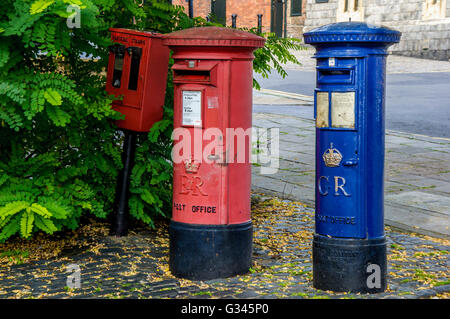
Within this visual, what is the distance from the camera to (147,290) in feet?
15.2

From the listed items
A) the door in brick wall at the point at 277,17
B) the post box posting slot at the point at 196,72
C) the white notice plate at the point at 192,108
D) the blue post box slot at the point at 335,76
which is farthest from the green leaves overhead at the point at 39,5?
the door in brick wall at the point at 277,17

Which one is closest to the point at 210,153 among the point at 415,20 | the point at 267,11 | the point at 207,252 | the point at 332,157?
the point at 207,252

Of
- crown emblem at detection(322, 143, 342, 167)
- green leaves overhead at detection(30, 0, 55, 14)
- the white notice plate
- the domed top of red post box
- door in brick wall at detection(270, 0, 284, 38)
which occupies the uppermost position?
door in brick wall at detection(270, 0, 284, 38)

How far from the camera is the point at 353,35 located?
441 cm

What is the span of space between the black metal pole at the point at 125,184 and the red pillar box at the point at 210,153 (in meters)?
0.88

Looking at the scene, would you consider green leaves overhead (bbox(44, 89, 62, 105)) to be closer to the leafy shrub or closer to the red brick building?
the leafy shrub

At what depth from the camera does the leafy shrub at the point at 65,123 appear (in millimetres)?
4949

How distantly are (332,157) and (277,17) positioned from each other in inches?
1245

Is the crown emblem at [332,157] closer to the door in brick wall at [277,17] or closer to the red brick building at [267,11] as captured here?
the red brick building at [267,11]

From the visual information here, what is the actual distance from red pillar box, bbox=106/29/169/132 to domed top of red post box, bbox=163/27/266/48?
68 centimetres

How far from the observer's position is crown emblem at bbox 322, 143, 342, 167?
4.56 meters

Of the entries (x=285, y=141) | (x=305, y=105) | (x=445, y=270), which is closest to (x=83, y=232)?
(x=445, y=270)

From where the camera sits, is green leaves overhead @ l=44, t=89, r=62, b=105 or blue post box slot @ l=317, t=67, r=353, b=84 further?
green leaves overhead @ l=44, t=89, r=62, b=105

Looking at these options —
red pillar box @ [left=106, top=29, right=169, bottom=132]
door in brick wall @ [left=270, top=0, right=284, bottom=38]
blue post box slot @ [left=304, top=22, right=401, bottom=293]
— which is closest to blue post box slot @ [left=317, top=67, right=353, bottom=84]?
blue post box slot @ [left=304, top=22, right=401, bottom=293]
